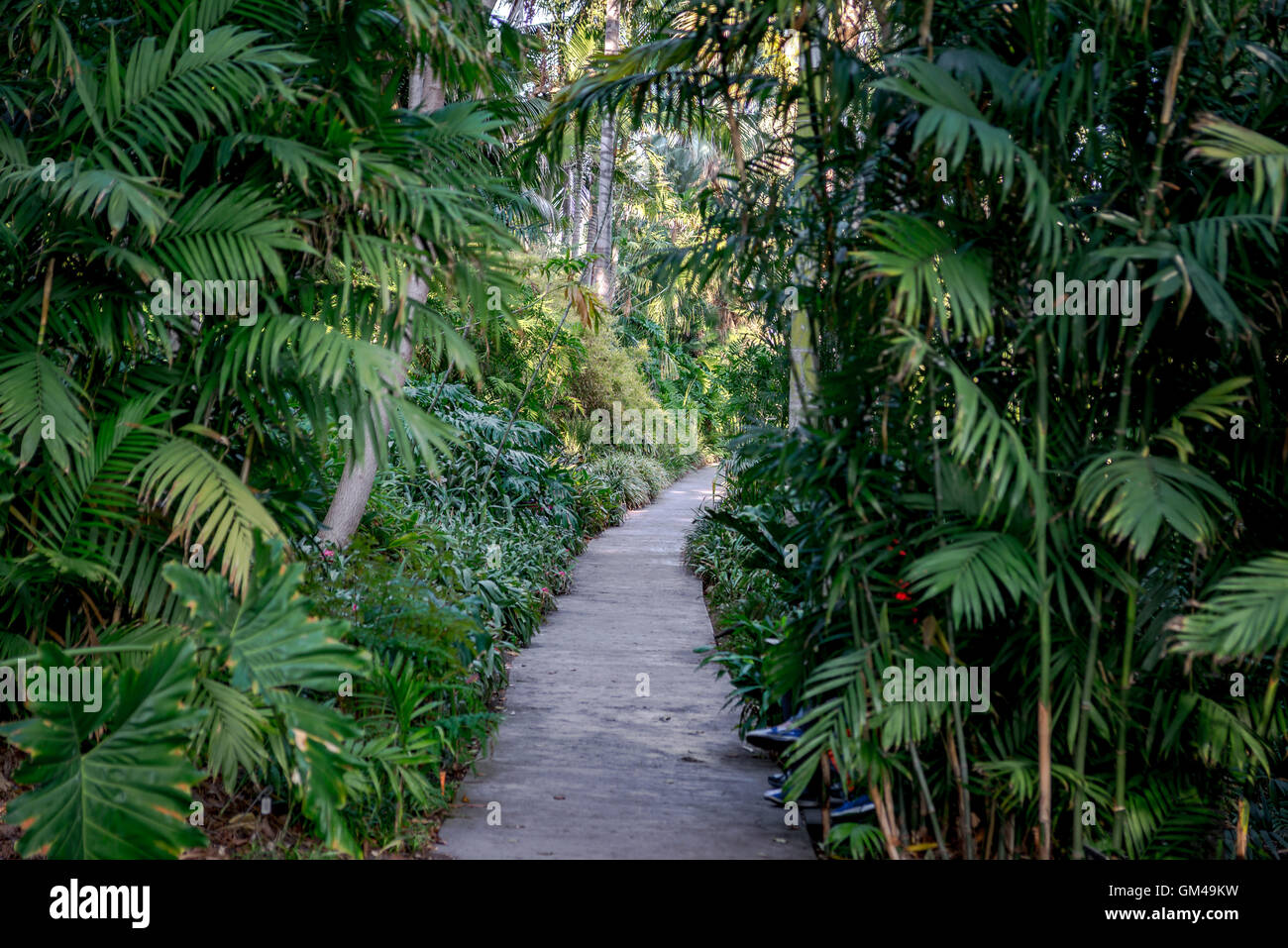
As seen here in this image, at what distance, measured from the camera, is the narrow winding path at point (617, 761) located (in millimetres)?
3818

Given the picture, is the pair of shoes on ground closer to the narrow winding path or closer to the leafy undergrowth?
the narrow winding path

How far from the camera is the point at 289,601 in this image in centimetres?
280

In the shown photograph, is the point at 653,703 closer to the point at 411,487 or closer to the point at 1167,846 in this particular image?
the point at 1167,846

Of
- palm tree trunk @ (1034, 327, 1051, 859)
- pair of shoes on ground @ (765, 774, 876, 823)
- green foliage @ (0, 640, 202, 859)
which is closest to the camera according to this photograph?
green foliage @ (0, 640, 202, 859)

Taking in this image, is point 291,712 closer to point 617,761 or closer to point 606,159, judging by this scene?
point 617,761

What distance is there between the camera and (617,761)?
476cm

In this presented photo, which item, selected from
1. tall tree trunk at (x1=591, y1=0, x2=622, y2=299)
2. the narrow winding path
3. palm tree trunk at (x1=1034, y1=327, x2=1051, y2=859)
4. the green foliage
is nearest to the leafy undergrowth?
the green foliage

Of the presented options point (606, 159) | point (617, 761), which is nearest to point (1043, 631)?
point (617, 761)

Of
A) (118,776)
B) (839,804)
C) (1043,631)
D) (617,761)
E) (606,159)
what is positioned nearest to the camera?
(118,776)

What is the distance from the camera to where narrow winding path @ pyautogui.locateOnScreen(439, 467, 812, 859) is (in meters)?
3.82

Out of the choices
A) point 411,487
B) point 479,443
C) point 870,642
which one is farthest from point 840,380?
point 479,443

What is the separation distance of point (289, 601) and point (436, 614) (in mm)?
1764

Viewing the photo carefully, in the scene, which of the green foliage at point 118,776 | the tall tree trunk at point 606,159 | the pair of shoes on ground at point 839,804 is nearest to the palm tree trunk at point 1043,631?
the pair of shoes on ground at point 839,804

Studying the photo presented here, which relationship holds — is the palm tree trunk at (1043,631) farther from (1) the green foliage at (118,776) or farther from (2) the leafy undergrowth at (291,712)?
(1) the green foliage at (118,776)
